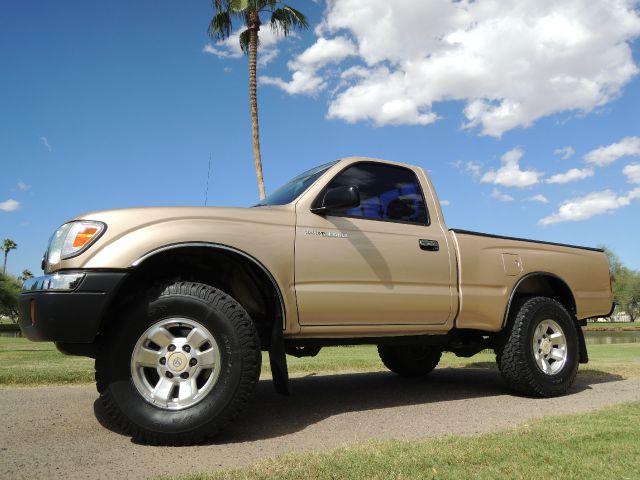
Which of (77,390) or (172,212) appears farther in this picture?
(77,390)

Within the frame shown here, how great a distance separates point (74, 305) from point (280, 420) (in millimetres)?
1766

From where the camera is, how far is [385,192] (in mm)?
4984

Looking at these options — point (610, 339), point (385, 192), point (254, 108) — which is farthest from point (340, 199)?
point (610, 339)

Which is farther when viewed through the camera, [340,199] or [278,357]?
[340,199]

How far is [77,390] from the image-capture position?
5652 mm

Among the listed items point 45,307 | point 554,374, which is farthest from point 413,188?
point 45,307

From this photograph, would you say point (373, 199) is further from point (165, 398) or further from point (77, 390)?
point (77, 390)

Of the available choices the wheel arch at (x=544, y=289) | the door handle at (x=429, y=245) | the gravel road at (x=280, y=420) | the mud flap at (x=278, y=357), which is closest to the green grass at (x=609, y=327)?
the wheel arch at (x=544, y=289)

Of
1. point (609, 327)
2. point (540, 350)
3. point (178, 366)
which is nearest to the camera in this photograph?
point (178, 366)

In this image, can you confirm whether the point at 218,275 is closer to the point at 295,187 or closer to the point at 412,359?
the point at 295,187

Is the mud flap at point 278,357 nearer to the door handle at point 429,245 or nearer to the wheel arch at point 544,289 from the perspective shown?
the door handle at point 429,245

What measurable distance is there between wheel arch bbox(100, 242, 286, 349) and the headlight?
34cm

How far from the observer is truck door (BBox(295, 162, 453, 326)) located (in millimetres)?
4164

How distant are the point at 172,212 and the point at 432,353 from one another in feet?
13.2
